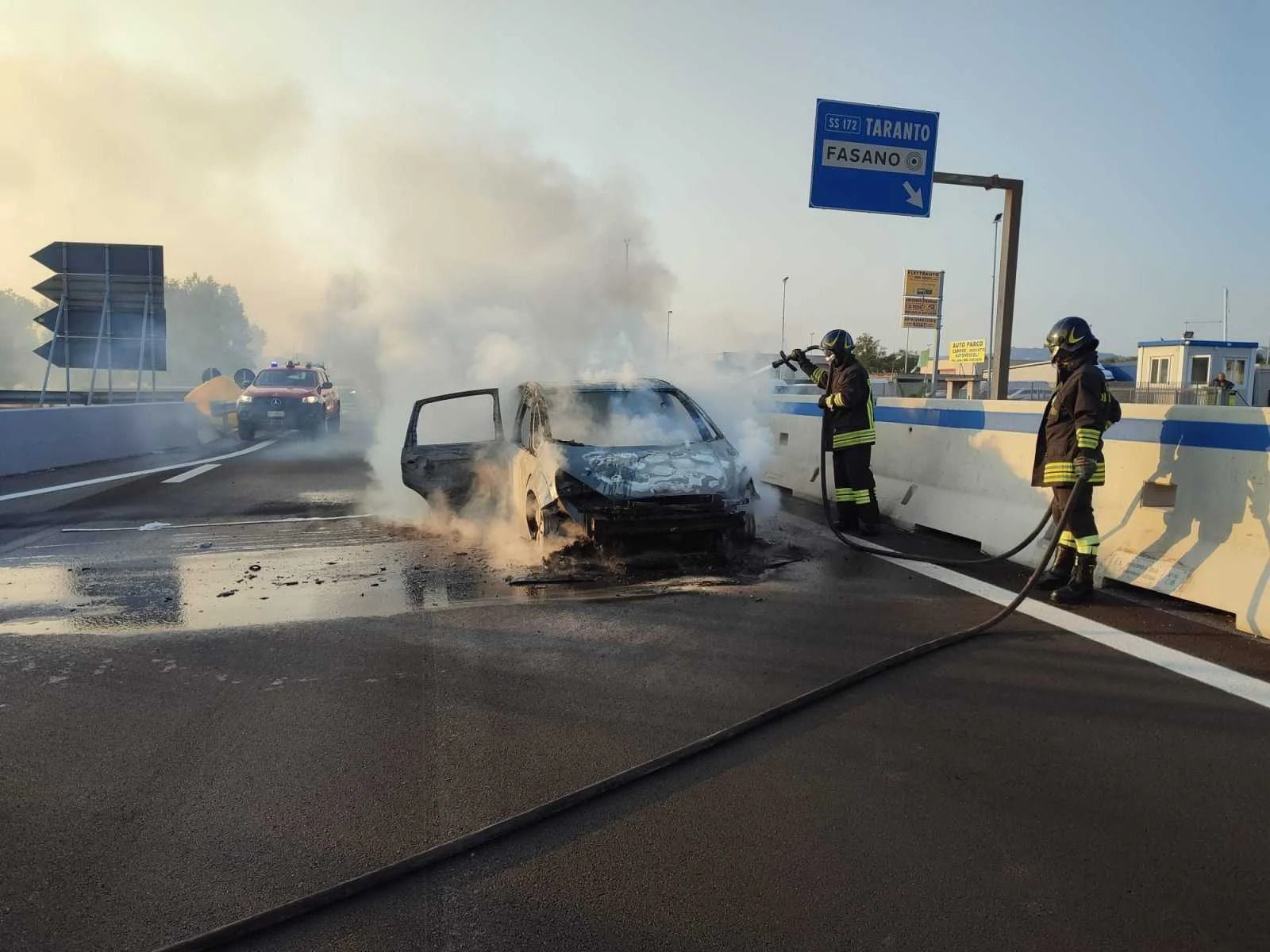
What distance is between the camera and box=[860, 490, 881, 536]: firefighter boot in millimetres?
8172

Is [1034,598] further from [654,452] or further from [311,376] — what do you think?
[311,376]

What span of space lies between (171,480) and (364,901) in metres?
11.7

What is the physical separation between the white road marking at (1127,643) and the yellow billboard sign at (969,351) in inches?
1165

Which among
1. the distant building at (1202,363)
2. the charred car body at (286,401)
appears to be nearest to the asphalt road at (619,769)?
the charred car body at (286,401)

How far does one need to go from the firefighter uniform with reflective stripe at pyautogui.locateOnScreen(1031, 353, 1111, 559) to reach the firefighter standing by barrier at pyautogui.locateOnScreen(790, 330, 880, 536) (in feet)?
7.12

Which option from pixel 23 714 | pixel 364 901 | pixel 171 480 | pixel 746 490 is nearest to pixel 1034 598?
pixel 746 490

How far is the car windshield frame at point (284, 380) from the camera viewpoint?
67.7 ft

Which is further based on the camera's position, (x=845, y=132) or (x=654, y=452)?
(x=845, y=132)

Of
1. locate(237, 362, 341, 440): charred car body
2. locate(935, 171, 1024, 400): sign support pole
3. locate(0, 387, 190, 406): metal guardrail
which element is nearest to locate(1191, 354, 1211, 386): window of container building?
locate(935, 171, 1024, 400): sign support pole

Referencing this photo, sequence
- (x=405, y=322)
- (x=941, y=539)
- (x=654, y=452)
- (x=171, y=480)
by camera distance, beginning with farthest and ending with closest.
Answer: (x=405, y=322) < (x=171, y=480) < (x=941, y=539) < (x=654, y=452)

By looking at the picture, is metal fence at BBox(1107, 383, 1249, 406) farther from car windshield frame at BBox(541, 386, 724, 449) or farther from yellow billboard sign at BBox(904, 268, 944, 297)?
car windshield frame at BBox(541, 386, 724, 449)

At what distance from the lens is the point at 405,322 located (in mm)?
13383

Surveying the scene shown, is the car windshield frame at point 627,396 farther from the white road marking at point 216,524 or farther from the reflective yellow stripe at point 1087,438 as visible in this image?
the white road marking at point 216,524

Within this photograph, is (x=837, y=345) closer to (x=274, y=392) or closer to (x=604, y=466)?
(x=604, y=466)
